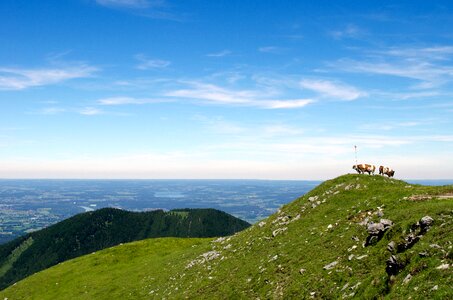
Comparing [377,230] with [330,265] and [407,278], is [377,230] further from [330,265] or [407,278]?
[407,278]

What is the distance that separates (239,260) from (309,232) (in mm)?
7207

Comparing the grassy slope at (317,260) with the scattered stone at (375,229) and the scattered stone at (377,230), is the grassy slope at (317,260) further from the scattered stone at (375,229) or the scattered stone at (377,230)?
the scattered stone at (375,229)

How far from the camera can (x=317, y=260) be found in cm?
2583

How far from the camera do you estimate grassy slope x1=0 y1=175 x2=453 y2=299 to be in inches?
758

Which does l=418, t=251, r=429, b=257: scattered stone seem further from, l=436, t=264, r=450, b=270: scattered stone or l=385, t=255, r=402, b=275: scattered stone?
l=436, t=264, r=450, b=270: scattered stone

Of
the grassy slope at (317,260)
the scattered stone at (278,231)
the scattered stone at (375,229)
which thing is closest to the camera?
the grassy slope at (317,260)

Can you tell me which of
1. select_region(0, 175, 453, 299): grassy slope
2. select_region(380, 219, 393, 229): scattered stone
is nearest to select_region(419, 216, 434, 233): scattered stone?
select_region(0, 175, 453, 299): grassy slope

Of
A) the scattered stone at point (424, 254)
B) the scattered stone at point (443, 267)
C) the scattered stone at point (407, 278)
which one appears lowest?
the scattered stone at point (407, 278)

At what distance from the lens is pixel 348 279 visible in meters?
21.5

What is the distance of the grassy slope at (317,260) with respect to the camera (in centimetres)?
1927

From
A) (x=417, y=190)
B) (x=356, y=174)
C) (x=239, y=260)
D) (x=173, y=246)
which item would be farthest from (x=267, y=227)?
(x=173, y=246)

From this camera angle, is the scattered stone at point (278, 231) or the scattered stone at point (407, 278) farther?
the scattered stone at point (278, 231)

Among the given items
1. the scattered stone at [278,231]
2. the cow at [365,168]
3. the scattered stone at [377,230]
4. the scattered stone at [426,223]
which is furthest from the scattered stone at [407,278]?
the cow at [365,168]

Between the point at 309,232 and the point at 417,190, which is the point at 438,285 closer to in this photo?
the point at 309,232
